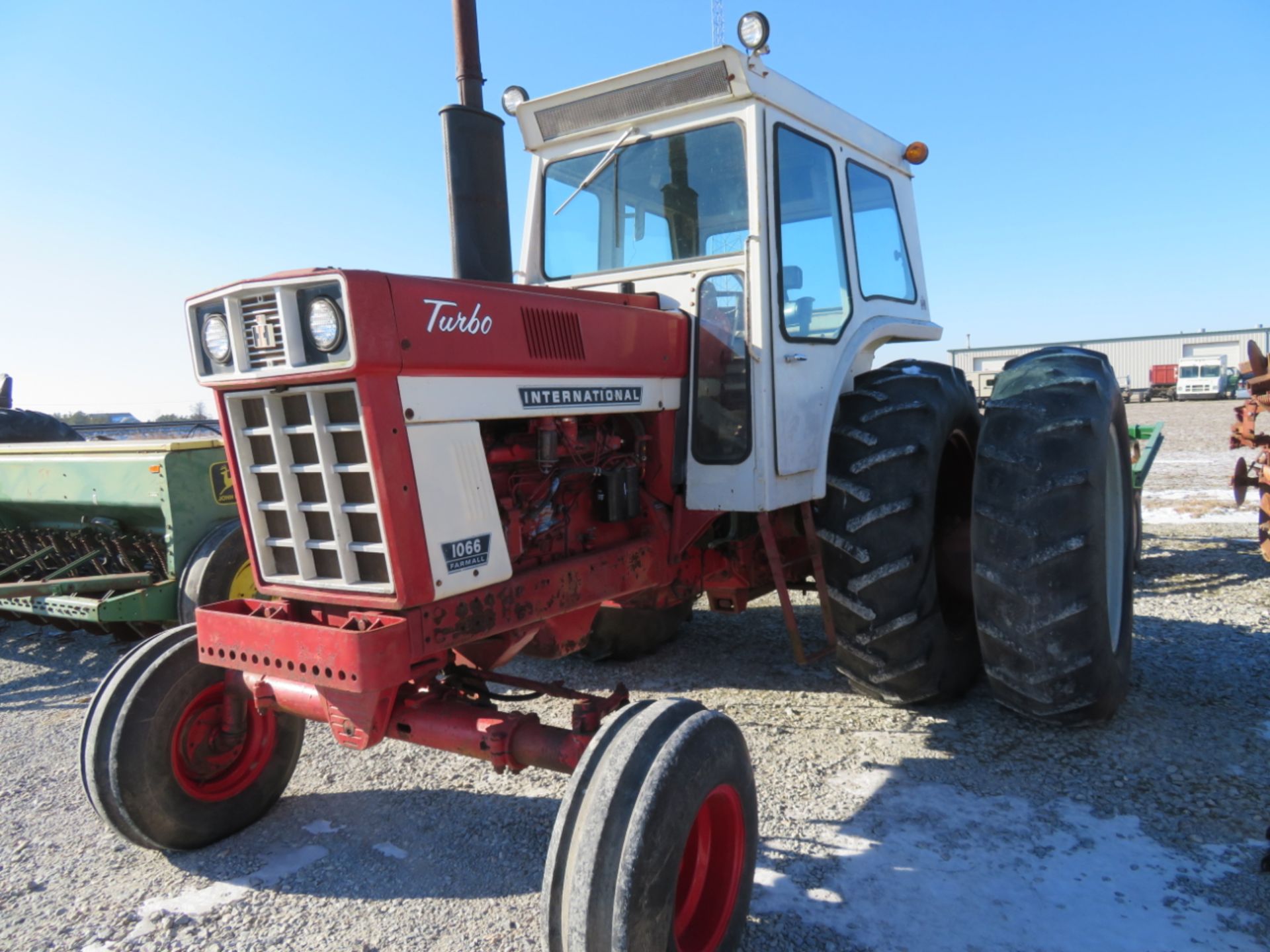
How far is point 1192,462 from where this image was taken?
14.0 metres

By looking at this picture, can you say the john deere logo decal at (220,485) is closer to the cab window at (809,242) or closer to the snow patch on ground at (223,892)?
the snow patch on ground at (223,892)

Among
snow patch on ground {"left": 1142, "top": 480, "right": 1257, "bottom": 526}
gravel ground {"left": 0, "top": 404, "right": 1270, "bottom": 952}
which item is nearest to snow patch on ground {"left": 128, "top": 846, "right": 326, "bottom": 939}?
gravel ground {"left": 0, "top": 404, "right": 1270, "bottom": 952}

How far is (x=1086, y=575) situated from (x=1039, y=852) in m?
1.04

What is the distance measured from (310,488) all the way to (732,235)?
1.96 meters

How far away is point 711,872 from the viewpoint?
7.80 feet

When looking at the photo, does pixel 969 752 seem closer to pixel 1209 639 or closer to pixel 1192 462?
pixel 1209 639

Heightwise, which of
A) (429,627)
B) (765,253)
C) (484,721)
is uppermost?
(765,253)

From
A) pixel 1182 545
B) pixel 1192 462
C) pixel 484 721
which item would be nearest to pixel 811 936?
pixel 484 721

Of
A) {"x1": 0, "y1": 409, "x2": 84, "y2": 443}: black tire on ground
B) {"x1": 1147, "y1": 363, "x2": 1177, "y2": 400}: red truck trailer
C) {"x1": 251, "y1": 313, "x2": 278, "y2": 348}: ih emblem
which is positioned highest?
{"x1": 251, "y1": 313, "x2": 278, "y2": 348}: ih emblem

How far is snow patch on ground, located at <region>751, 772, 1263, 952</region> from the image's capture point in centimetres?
237

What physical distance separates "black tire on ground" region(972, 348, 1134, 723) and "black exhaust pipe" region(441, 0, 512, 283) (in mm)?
2081

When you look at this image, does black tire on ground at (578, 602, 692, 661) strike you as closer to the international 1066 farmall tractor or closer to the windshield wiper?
the international 1066 farmall tractor

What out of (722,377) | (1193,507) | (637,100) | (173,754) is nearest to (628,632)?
(722,377)

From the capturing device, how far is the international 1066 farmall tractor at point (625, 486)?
2.28 m
